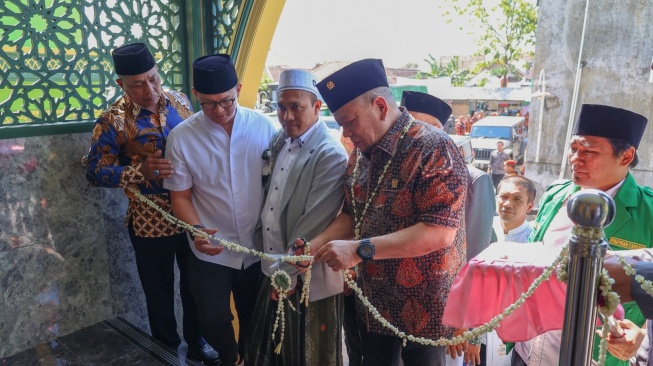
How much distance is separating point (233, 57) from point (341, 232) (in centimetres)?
174

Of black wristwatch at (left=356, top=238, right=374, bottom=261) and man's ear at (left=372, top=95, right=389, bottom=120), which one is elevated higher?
man's ear at (left=372, top=95, right=389, bottom=120)

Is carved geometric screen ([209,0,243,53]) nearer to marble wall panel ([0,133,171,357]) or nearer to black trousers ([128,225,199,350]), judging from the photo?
marble wall panel ([0,133,171,357])

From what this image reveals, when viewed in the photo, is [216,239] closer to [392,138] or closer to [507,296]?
[392,138]

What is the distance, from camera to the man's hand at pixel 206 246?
241 centimetres

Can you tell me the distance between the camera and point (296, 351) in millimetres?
2330

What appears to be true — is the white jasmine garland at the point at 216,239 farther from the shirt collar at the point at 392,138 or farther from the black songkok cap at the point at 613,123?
the black songkok cap at the point at 613,123

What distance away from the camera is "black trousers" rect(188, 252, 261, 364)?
2.63 m

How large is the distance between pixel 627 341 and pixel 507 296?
0.39 meters

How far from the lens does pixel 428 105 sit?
2609 millimetres

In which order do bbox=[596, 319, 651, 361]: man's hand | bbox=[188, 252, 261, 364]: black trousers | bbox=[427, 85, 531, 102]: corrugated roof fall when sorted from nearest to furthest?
bbox=[596, 319, 651, 361]: man's hand, bbox=[188, 252, 261, 364]: black trousers, bbox=[427, 85, 531, 102]: corrugated roof

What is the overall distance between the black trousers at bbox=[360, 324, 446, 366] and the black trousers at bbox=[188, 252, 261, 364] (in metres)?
0.87

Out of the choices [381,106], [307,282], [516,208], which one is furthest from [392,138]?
[516,208]

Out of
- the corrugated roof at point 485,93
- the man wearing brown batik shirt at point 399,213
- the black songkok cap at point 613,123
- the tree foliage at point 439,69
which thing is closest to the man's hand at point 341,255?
the man wearing brown batik shirt at point 399,213

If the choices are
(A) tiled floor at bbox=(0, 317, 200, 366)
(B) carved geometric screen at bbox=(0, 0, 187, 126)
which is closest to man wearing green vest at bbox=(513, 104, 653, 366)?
(A) tiled floor at bbox=(0, 317, 200, 366)
